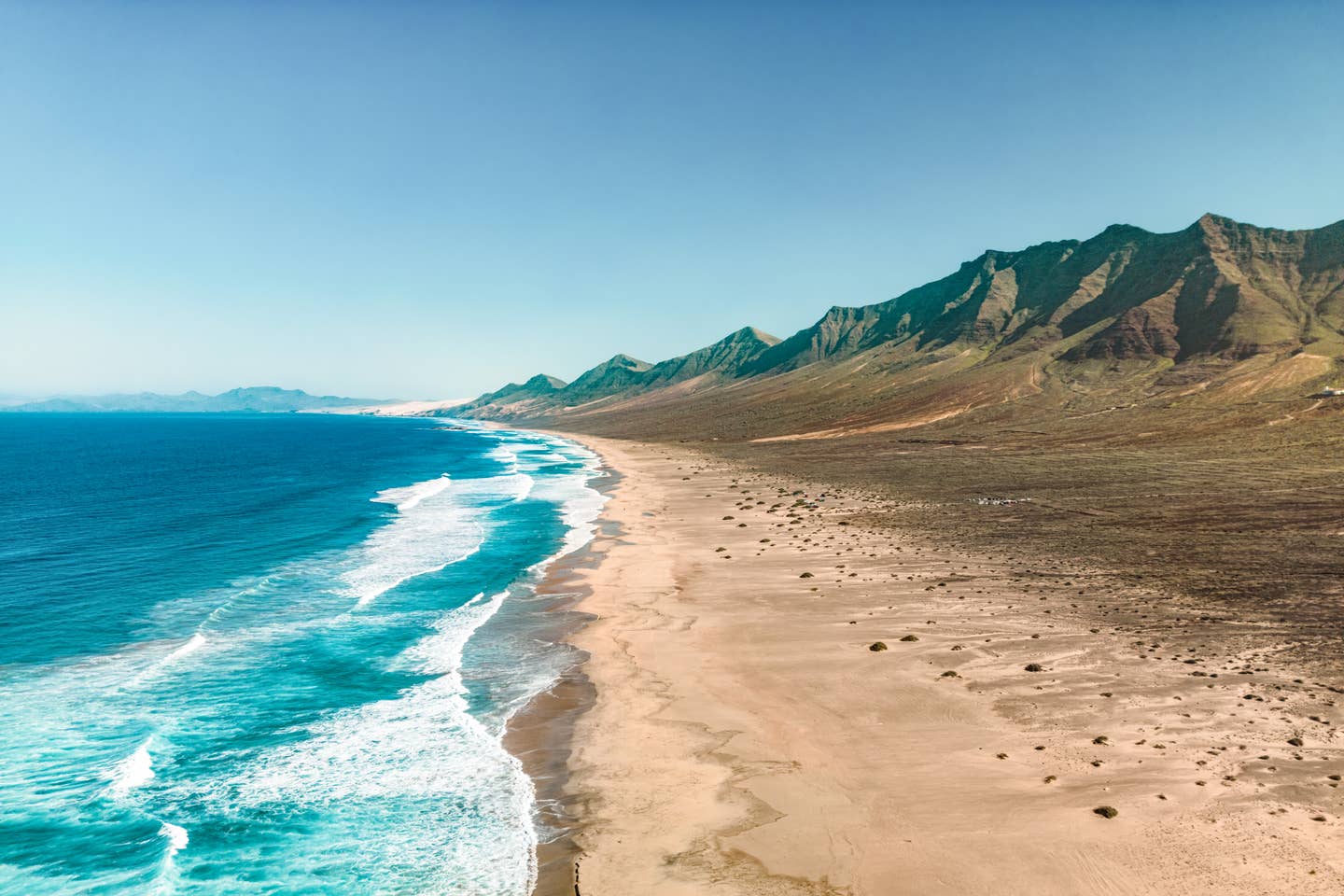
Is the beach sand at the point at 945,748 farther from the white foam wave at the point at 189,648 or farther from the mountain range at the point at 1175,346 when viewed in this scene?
the mountain range at the point at 1175,346

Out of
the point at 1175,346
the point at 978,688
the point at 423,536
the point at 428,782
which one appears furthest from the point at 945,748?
the point at 1175,346

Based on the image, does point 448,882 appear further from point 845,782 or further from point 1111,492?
point 1111,492

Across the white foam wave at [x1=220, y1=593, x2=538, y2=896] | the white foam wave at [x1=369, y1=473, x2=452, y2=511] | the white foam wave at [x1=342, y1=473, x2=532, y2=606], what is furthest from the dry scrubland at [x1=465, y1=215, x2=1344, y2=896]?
the white foam wave at [x1=369, y1=473, x2=452, y2=511]

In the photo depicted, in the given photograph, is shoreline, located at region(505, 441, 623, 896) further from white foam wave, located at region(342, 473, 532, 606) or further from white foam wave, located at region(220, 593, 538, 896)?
white foam wave, located at region(342, 473, 532, 606)

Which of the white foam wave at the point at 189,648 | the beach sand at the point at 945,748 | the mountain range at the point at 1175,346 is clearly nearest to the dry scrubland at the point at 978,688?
the beach sand at the point at 945,748

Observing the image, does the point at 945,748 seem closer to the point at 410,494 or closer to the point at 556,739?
the point at 556,739
